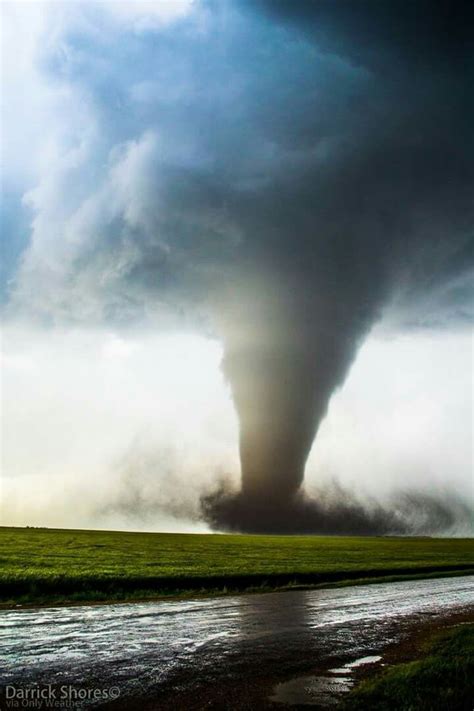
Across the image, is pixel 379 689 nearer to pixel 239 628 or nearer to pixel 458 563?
pixel 239 628

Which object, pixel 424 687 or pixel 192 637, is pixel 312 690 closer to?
pixel 424 687

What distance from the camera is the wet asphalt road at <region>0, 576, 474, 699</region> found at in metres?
12.1

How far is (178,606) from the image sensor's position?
2431 centimetres

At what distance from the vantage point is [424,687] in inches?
421

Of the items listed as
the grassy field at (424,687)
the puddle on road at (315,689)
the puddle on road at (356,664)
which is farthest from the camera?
the puddle on road at (356,664)

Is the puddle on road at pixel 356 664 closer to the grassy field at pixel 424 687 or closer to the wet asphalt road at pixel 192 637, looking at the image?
the wet asphalt road at pixel 192 637

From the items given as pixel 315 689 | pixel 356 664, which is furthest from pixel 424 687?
pixel 356 664

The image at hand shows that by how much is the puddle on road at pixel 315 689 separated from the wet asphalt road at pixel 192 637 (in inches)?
33.5

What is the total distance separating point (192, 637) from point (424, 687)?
8131 mm

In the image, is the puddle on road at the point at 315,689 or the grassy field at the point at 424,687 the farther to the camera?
the puddle on road at the point at 315,689

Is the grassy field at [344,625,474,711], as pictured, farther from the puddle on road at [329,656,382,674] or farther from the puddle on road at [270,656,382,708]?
the puddle on road at [329,656,382,674]

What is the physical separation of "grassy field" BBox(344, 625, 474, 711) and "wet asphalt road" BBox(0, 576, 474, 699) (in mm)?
2244

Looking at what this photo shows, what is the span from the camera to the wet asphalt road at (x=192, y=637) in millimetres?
12117

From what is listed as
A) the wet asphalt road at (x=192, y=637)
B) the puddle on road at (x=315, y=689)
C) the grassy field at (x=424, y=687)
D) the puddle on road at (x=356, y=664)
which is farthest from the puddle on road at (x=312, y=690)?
the wet asphalt road at (x=192, y=637)
